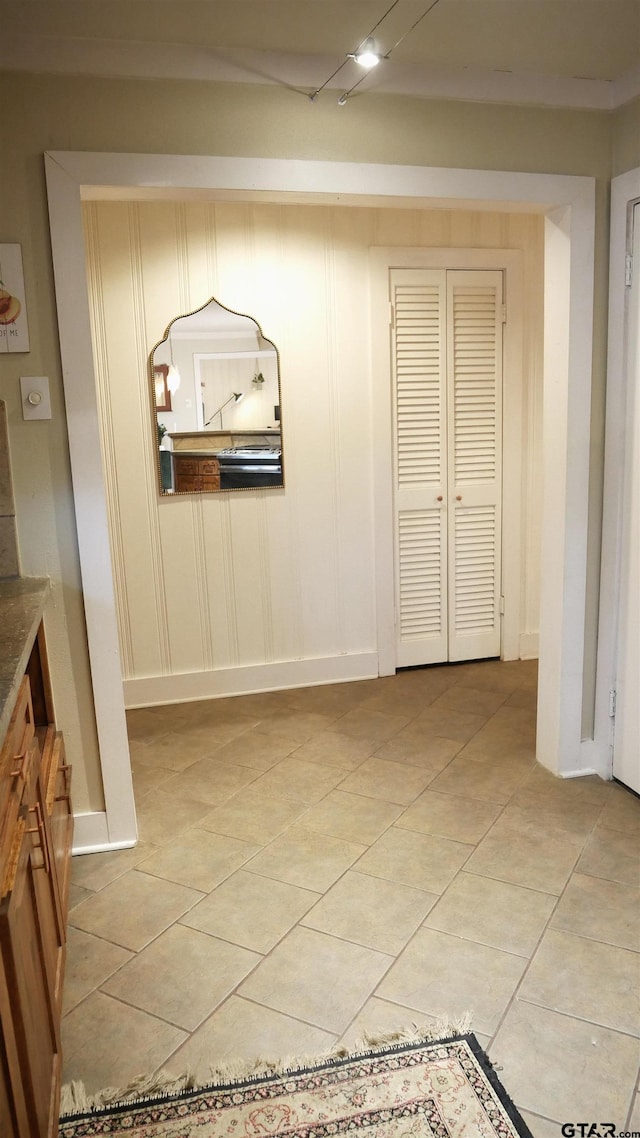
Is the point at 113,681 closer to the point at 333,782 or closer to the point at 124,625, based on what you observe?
the point at 333,782

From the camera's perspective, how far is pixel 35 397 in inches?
88.4

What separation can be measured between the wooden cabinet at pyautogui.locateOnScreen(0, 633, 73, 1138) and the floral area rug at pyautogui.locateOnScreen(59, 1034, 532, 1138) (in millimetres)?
200

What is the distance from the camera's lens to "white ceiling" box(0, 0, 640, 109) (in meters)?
2.05

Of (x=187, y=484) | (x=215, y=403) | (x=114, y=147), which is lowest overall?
(x=187, y=484)

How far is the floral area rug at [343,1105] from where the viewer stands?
150cm

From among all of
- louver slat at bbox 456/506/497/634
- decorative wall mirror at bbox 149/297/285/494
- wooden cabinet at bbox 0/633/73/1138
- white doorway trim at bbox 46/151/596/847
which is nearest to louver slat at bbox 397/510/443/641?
louver slat at bbox 456/506/497/634

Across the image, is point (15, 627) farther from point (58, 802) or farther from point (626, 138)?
point (626, 138)

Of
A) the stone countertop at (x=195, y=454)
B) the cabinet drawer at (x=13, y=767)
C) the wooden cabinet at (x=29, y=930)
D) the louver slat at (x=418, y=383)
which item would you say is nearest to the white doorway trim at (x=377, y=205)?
the wooden cabinet at (x=29, y=930)

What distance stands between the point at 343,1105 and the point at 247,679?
8.01 feet

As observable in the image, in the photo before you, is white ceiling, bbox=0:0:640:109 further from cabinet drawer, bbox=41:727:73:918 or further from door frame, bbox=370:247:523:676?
cabinet drawer, bbox=41:727:73:918

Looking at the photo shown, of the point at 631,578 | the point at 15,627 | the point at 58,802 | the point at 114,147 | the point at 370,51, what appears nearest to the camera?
the point at 15,627

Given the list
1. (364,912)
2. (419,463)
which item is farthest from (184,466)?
(364,912)

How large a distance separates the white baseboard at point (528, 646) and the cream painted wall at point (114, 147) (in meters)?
2.19

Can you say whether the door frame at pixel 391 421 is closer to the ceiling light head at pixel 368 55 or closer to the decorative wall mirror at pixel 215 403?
the decorative wall mirror at pixel 215 403
